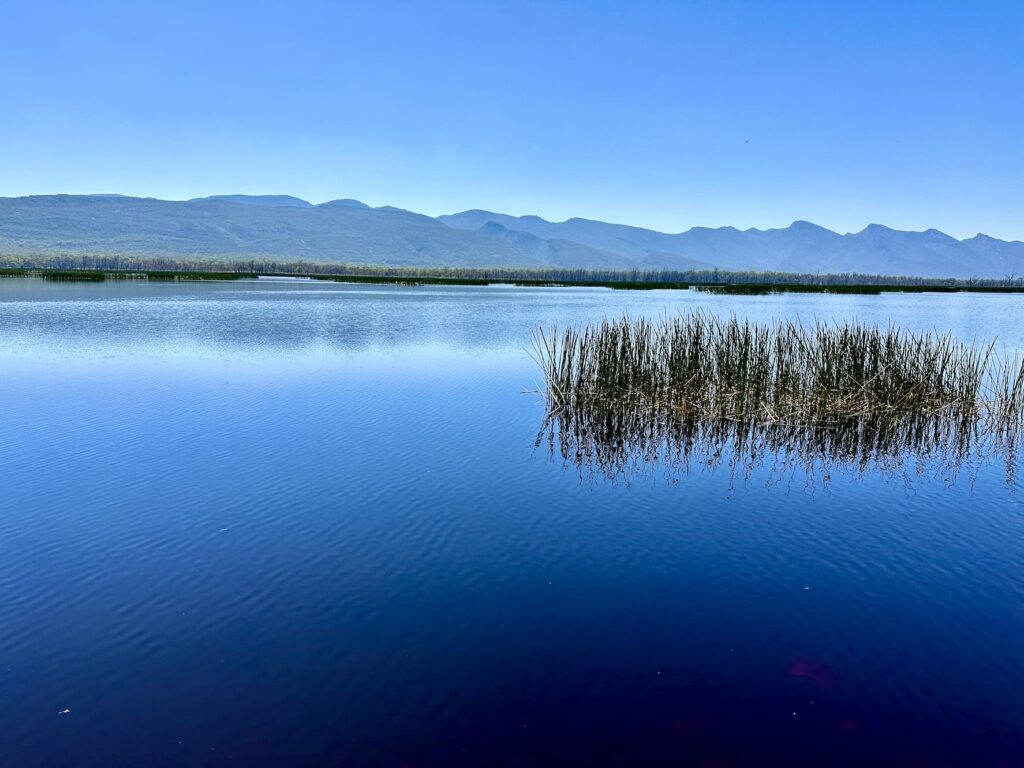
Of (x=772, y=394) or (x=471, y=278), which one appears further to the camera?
(x=471, y=278)

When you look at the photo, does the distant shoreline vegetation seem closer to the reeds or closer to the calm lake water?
the reeds

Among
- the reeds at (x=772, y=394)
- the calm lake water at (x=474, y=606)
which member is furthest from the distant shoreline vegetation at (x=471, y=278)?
the calm lake water at (x=474, y=606)

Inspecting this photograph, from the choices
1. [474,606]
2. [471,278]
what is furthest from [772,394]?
[471,278]

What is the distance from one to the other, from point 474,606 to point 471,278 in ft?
381

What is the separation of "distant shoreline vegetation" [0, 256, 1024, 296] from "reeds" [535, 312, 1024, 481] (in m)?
52.6

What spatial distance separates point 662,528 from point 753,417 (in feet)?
23.5

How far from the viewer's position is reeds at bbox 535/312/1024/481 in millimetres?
14297

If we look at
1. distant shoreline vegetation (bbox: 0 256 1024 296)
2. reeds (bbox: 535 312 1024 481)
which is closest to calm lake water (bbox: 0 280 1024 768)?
reeds (bbox: 535 312 1024 481)

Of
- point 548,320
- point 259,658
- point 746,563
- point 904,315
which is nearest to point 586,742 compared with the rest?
point 259,658

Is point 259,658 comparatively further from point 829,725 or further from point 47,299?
point 47,299

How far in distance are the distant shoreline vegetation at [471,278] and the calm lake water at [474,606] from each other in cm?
6072

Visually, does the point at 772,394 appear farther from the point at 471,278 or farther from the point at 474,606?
the point at 471,278

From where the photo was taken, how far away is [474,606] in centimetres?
669

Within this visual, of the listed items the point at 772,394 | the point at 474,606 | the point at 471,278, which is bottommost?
the point at 474,606
